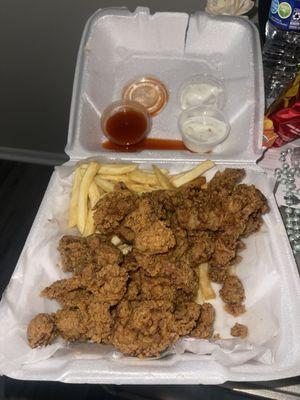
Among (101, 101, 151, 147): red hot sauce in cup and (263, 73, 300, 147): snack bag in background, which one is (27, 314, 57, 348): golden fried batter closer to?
(101, 101, 151, 147): red hot sauce in cup

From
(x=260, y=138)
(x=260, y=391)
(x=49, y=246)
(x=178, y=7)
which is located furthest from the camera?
(x=178, y=7)

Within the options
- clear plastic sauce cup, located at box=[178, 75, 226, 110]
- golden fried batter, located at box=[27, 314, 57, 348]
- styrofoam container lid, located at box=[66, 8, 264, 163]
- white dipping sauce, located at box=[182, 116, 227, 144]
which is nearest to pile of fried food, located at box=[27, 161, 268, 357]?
golden fried batter, located at box=[27, 314, 57, 348]

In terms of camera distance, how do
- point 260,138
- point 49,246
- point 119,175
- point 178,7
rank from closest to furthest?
point 49,246
point 119,175
point 260,138
point 178,7

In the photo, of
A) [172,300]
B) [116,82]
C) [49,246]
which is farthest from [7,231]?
[172,300]

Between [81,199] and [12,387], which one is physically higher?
[81,199]

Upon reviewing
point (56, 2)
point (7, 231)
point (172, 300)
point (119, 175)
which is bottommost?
point (7, 231)

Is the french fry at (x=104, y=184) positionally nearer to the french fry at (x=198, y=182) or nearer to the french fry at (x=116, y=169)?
the french fry at (x=116, y=169)

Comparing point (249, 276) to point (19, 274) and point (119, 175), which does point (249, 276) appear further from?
point (19, 274)
